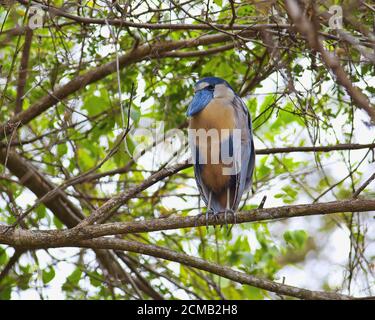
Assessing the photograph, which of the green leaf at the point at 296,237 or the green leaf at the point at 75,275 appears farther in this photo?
the green leaf at the point at 296,237

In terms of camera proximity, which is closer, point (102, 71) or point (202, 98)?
point (202, 98)

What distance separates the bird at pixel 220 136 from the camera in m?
3.80

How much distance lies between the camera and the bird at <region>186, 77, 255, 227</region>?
12.5 feet

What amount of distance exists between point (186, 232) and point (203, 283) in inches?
17.0

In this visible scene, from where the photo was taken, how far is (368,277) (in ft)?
13.6

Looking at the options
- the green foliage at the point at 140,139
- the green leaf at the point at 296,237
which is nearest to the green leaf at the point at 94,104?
the green foliage at the point at 140,139

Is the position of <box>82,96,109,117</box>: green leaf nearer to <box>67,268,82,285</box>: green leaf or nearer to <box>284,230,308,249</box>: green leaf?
<box>67,268,82,285</box>: green leaf

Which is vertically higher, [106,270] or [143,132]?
[143,132]

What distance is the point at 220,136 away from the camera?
12.5ft

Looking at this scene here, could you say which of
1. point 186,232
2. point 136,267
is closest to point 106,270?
Answer: point 136,267

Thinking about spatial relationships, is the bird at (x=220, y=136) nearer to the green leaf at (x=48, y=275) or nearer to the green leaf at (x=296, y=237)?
the green leaf at (x=296, y=237)

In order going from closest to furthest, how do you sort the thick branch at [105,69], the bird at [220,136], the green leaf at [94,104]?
the bird at [220,136] → the thick branch at [105,69] → the green leaf at [94,104]

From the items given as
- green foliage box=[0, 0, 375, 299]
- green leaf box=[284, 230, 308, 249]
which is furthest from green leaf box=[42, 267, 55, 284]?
green leaf box=[284, 230, 308, 249]
